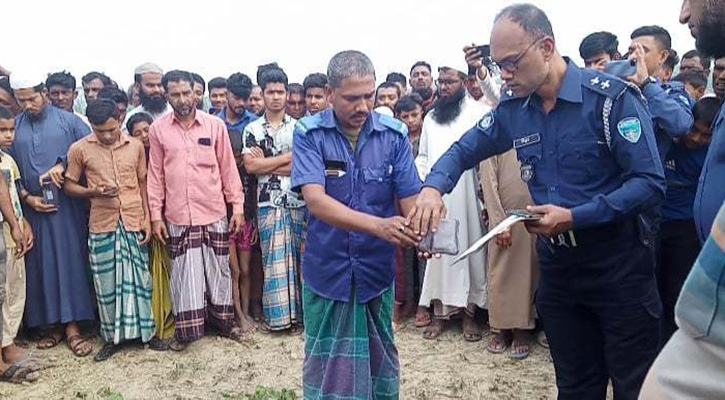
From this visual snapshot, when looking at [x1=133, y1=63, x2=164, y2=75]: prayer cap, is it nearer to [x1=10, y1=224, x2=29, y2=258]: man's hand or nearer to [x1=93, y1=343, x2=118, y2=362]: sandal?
[x1=10, y1=224, x2=29, y2=258]: man's hand

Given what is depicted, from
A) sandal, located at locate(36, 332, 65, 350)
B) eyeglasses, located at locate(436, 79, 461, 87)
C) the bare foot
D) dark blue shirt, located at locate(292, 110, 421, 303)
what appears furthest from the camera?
eyeglasses, located at locate(436, 79, 461, 87)

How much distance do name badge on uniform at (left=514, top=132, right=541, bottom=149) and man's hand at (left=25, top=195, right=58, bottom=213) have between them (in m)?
3.79

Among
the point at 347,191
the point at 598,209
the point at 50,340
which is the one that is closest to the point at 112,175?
the point at 50,340

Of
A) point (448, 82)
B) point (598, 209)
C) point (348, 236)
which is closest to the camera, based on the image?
point (598, 209)

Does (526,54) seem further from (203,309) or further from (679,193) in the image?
(203,309)

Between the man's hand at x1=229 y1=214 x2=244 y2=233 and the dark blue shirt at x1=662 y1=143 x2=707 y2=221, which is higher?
the dark blue shirt at x1=662 y1=143 x2=707 y2=221

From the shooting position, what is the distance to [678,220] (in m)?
3.59

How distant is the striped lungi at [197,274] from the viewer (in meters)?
4.77

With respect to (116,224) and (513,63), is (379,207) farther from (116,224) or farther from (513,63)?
(116,224)

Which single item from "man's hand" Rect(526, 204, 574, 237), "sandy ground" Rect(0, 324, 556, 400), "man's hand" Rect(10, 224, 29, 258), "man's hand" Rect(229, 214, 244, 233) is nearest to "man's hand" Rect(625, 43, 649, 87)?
"man's hand" Rect(526, 204, 574, 237)

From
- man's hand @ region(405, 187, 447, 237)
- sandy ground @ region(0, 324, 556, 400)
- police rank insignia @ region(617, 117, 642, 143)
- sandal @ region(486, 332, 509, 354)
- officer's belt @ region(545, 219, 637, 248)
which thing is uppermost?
police rank insignia @ region(617, 117, 642, 143)

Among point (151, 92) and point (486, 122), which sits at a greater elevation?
point (151, 92)

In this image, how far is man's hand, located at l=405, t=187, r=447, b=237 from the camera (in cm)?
254

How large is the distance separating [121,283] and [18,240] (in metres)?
0.80
